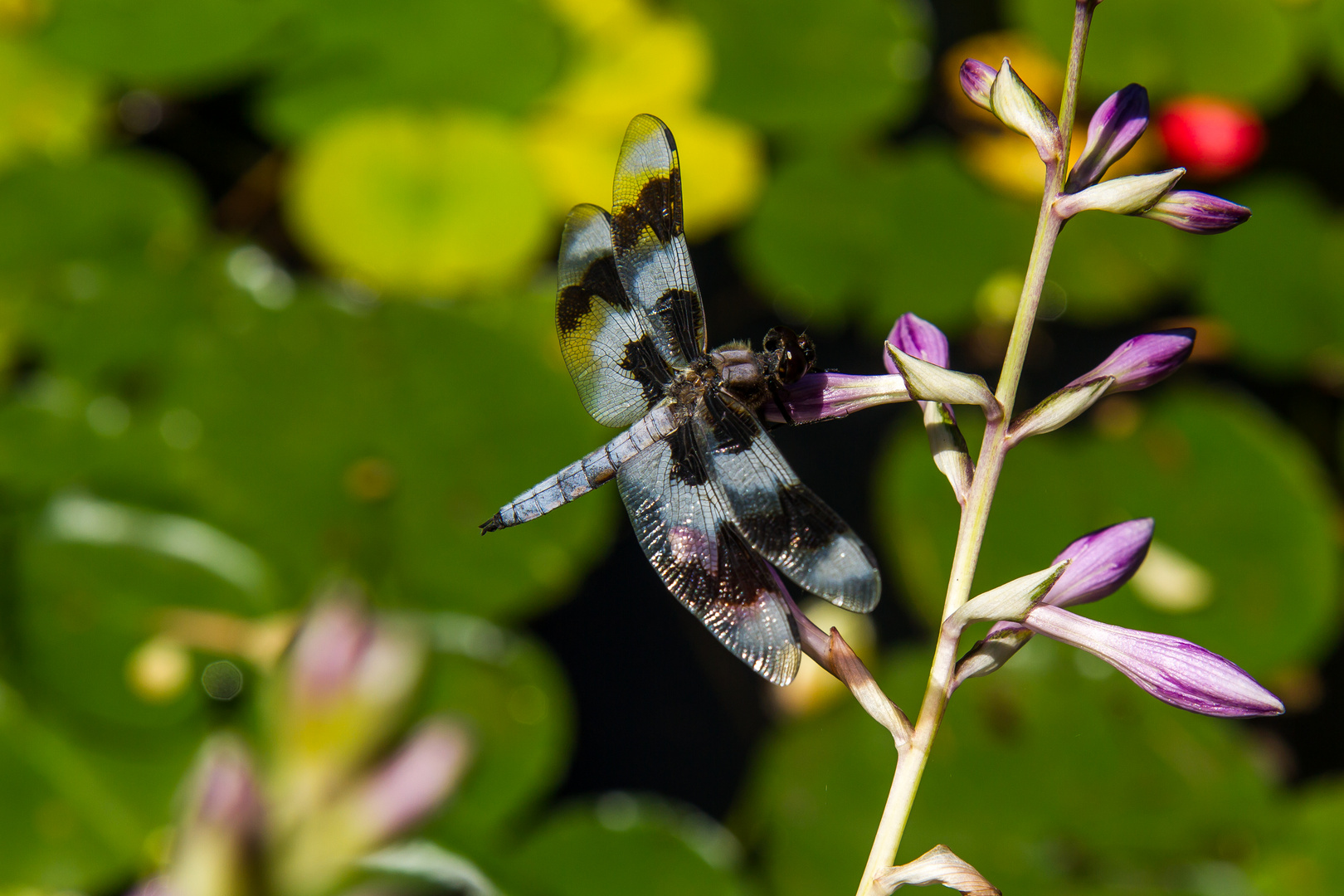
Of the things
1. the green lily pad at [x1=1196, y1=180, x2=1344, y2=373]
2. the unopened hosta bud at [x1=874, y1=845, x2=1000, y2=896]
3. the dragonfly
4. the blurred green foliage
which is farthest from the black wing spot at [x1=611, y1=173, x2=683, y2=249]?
the green lily pad at [x1=1196, y1=180, x2=1344, y2=373]

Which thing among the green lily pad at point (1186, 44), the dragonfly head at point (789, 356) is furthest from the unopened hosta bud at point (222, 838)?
the green lily pad at point (1186, 44)

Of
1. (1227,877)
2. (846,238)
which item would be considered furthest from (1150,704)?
(846,238)

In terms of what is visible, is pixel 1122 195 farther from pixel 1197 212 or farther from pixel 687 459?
pixel 687 459

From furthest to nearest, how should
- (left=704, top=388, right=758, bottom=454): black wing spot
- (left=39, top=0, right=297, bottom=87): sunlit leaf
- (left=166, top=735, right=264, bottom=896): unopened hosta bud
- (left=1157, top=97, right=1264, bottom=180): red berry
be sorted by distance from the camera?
(left=1157, top=97, right=1264, bottom=180): red berry → (left=39, top=0, right=297, bottom=87): sunlit leaf → (left=704, top=388, right=758, bottom=454): black wing spot → (left=166, top=735, right=264, bottom=896): unopened hosta bud

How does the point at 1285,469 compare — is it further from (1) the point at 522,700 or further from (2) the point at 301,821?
(2) the point at 301,821

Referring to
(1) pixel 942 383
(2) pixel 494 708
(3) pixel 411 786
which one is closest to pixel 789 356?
(1) pixel 942 383

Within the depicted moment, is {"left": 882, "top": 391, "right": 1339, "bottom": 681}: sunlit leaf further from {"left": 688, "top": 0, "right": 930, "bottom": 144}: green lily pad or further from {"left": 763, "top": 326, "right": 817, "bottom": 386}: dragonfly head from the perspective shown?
{"left": 763, "top": 326, "right": 817, "bottom": 386}: dragonfly head
